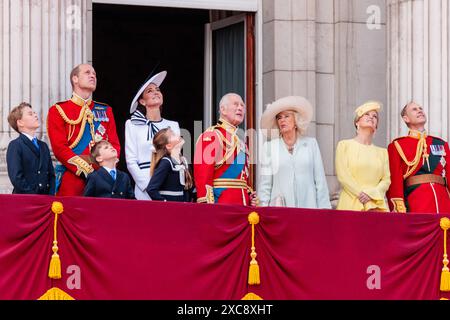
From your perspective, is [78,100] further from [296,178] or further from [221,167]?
[296,178]

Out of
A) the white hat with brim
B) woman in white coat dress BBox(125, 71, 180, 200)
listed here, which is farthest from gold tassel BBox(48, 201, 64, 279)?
the white hat with brim

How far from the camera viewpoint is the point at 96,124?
1727cm

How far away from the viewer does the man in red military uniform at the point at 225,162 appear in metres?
17.1

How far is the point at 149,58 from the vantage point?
83.4 ft

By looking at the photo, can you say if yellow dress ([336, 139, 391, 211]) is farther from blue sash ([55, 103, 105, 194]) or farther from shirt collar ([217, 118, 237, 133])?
blue sash ([55, 103, 105, 194])

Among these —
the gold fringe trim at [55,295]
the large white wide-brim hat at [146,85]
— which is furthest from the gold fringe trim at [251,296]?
the large white wide-brim hat at [146,85]

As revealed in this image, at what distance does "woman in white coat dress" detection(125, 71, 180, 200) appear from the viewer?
17547 millimetres

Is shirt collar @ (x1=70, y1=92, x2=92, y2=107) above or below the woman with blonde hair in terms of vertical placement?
above

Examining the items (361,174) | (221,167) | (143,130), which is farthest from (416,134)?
(143,130)

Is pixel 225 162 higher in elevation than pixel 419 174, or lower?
higher

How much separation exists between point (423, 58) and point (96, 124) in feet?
14.9

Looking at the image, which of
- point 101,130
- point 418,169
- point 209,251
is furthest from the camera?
point 418,169

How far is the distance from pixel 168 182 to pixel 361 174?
7.10 feet

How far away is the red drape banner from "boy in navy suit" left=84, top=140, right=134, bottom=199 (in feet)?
2.73
